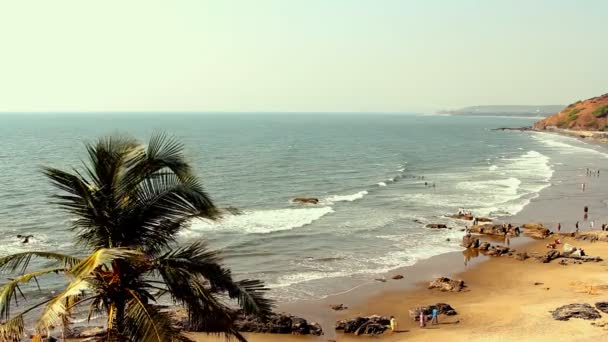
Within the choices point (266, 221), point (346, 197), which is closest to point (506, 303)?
point (266, 221)

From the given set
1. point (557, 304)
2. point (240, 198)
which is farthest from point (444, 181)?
point (557, 304)

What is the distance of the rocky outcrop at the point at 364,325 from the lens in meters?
25.4

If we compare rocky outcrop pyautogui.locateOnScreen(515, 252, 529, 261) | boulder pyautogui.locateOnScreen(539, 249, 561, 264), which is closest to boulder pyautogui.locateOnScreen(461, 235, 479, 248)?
rocky outcrop pyautogui.locateOnScreen(515, 252, 529, 261)

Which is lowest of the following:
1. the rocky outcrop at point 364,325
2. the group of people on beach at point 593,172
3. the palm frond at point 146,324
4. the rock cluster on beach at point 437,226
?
the rocky outcrop at point 364,325

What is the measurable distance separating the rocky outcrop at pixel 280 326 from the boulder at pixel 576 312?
1125 cm

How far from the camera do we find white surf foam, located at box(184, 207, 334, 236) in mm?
46469

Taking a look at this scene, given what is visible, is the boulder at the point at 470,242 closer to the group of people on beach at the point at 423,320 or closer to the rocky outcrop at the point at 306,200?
the group of people on beach at the point at 423,320

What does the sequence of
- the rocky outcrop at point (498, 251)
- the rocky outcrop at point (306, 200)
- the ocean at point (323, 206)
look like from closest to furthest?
the ocean at point (323, 206), the rocky outcrop at point (498, 251), the rocky outcrop at point (306, 200)

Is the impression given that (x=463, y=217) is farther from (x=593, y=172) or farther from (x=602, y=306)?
(x=593, y=172)

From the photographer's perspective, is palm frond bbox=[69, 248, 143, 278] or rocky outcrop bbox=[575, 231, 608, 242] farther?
rocky outcrop bbox=[575, 231, 608, 242]

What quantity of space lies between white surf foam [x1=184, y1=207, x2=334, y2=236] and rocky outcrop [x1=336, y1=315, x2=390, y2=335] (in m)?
19.5

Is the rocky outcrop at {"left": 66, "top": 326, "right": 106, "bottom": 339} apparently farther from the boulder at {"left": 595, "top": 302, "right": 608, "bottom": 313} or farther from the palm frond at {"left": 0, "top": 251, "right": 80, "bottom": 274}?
the boulder at {"left": 595, "top": 302, "right": 608, "bottom": 313}

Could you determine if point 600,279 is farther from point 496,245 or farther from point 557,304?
point 496,245

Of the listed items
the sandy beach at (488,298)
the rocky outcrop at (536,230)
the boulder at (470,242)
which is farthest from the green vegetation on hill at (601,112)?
the boulder at (470,242)
